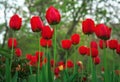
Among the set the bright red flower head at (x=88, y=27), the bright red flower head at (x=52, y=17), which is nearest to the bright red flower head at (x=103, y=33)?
the bright red flower head at (x=88, y=27)

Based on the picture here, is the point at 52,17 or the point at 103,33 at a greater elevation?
the point at 52,17

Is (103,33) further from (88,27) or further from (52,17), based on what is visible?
(52,17)

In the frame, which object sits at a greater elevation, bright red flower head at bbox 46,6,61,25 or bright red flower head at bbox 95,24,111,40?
bright red flower head at bbox 46,6,61,25

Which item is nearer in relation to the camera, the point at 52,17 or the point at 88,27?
the point at 52,17

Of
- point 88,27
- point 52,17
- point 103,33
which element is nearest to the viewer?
point 103,33

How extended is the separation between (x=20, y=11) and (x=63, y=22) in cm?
277

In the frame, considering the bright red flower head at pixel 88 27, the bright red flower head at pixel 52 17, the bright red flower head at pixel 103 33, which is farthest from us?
the bright red flower head at pixel 88 27

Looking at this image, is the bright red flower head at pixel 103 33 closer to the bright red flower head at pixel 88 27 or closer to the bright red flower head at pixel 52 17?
the bright red flower head at pixel 88 27

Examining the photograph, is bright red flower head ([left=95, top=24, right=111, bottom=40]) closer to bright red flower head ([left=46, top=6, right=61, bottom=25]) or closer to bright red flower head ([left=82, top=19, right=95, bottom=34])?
bright red flower head ([left=82, top=19, right=95, bottom=34])

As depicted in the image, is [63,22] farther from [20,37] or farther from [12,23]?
[12,23]

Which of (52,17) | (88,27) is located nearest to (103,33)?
(88,27)

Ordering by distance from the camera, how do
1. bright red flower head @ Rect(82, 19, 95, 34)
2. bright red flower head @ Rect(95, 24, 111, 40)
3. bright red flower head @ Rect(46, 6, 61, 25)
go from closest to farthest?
bright red flower head @ Rect(95, 24, 111, 40), bright red flower head @ Rect(46, 6, 61, 25), bright red flower head @ Rect(82, 19, 95, 34)

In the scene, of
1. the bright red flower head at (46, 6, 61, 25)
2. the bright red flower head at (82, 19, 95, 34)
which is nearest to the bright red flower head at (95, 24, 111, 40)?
the bright red flower head at (82, 19, 95, 34)

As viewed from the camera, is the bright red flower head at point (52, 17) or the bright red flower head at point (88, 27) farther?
the bright red flower head at point (88, 27)
